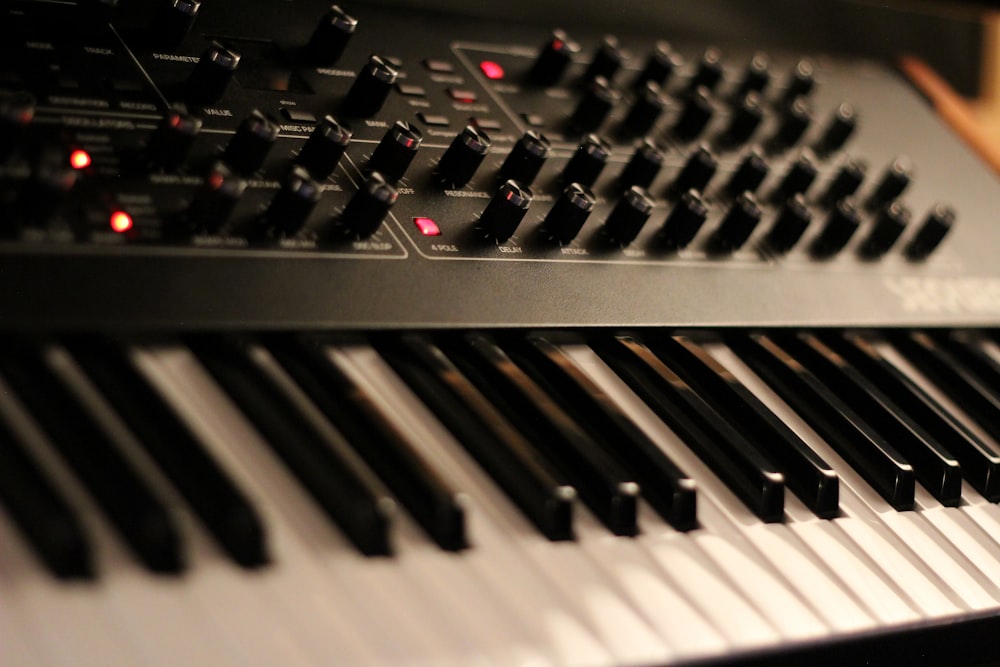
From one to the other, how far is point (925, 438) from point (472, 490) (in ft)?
1.78

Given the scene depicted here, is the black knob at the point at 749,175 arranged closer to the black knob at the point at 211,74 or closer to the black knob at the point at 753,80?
the black knob at the point at 753,80

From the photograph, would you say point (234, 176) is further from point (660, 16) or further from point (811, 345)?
point (660, 16)

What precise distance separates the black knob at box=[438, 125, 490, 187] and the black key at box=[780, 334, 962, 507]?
0.42 m

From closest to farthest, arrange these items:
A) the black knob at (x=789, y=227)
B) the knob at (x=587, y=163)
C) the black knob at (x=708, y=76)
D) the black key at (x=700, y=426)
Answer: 1. the black key at (x=700, y=426)
2. the knob at (x=587, y=163)
3. the black knob at (x=789, y=227)
4. the black knob at (x=708, y=76)

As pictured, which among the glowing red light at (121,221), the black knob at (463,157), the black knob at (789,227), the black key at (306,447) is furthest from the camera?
the black knob at (789,227)

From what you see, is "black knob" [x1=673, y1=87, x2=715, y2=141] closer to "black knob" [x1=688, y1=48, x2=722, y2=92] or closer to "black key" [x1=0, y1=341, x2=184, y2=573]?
"black knob" [x1=688, y1=48, x2=722, y2=92]

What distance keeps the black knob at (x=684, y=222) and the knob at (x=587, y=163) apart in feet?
0.32

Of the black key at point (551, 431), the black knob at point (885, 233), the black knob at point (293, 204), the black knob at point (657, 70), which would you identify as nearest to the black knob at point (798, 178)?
the black knob at point (885, 233)

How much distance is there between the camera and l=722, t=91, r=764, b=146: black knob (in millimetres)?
1479

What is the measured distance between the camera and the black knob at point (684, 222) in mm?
1227

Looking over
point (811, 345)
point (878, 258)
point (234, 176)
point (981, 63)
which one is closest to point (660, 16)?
point (878, 258)

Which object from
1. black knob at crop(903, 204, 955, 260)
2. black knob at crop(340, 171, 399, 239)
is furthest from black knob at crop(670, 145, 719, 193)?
black knob at crop(340, 171, 399, 239)

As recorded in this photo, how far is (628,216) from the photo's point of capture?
46.5 inches

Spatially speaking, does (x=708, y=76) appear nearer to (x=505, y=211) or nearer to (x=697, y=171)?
(x=697, y=171)
